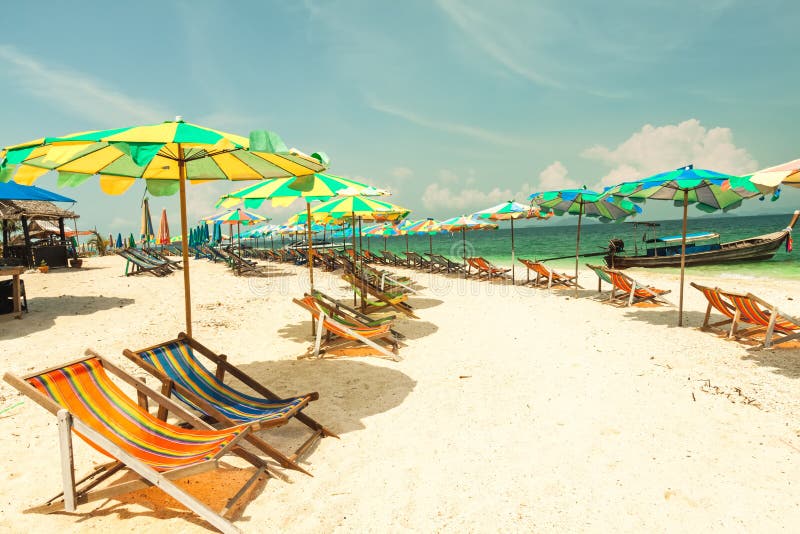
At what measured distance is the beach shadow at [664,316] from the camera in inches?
269

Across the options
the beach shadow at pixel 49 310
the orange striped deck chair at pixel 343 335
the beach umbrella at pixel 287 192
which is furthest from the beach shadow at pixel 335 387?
the beach shadow at pixel 49 310

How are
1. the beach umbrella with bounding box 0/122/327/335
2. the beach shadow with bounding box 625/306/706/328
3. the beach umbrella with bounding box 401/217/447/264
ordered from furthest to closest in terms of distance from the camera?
the beach umbrella with bounding box 401/217/447/264 < the beach shadow with bounding box 625/306/706/328 < the beach umbrella with bounding box 0/122/327/335

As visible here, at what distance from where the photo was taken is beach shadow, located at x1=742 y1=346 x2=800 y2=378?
443 centimetres

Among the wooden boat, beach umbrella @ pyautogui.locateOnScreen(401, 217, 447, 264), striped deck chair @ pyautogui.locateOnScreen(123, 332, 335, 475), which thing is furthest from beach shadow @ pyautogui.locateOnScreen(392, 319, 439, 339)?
the wooden boat

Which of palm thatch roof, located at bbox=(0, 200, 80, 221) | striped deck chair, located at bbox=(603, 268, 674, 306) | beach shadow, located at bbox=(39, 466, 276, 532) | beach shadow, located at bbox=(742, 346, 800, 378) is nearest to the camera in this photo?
beach shadow, located at bbox=(39, 466, 276, 532)

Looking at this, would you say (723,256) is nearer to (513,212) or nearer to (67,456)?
(513,212)

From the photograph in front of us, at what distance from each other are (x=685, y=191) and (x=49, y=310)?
11.5 m

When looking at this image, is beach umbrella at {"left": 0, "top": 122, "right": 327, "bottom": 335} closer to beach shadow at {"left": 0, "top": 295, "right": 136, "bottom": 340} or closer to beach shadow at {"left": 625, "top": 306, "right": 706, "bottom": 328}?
beach shadow at {"left": 0, "top": 295, "right": 136, "bottom": 340}

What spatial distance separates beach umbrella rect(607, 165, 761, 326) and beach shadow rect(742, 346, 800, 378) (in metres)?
1.37

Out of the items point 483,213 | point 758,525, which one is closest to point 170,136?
point 758,525

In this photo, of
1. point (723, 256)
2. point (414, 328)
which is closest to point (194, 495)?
point (414, 328)

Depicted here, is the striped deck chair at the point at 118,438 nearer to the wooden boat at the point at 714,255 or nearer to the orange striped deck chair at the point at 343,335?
the orange striped deck chair at the point at 343,335

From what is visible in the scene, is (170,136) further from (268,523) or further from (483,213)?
(483,213)

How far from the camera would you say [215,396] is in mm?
3064
